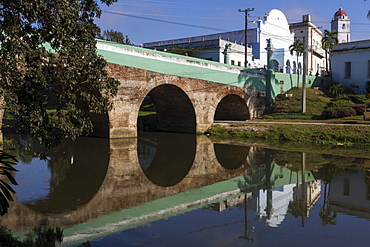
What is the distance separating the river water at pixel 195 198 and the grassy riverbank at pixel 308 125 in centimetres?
296

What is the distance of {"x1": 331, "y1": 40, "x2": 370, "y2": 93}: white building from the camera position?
25922 millimetres

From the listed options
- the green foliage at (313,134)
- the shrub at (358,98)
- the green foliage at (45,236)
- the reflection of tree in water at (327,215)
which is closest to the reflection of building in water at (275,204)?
the reflection of tree in water at (327,215)

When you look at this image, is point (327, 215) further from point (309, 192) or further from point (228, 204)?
point (228, 204)

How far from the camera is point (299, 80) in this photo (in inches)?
1088

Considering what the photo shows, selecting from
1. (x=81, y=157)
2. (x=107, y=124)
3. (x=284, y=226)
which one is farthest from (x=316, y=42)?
(x=284, y=226)

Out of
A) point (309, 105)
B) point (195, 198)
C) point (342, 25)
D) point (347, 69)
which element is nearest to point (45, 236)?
point (195, 198)

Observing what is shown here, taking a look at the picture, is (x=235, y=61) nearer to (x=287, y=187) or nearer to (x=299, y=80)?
(x=299, y=80)

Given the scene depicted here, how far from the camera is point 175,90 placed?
18.8 metres

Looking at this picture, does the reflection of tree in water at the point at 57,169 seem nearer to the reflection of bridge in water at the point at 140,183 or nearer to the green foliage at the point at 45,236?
the reflection of bridge in water at the point at 140,183

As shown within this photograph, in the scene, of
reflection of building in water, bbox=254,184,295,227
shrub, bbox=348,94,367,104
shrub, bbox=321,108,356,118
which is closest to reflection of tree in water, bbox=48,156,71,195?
reflection of building in water, bbox=254,184,295,227

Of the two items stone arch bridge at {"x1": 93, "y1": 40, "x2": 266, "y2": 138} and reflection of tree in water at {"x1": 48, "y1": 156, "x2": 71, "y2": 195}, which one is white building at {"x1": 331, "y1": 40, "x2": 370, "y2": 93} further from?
reflection of tree in water at {"x1": 48, "y1": 156, "x2": 71, "y2": 195}

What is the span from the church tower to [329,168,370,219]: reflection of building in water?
154ft

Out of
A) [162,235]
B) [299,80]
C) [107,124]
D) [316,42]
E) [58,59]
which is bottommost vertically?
[162,235]

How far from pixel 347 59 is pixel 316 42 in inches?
823
